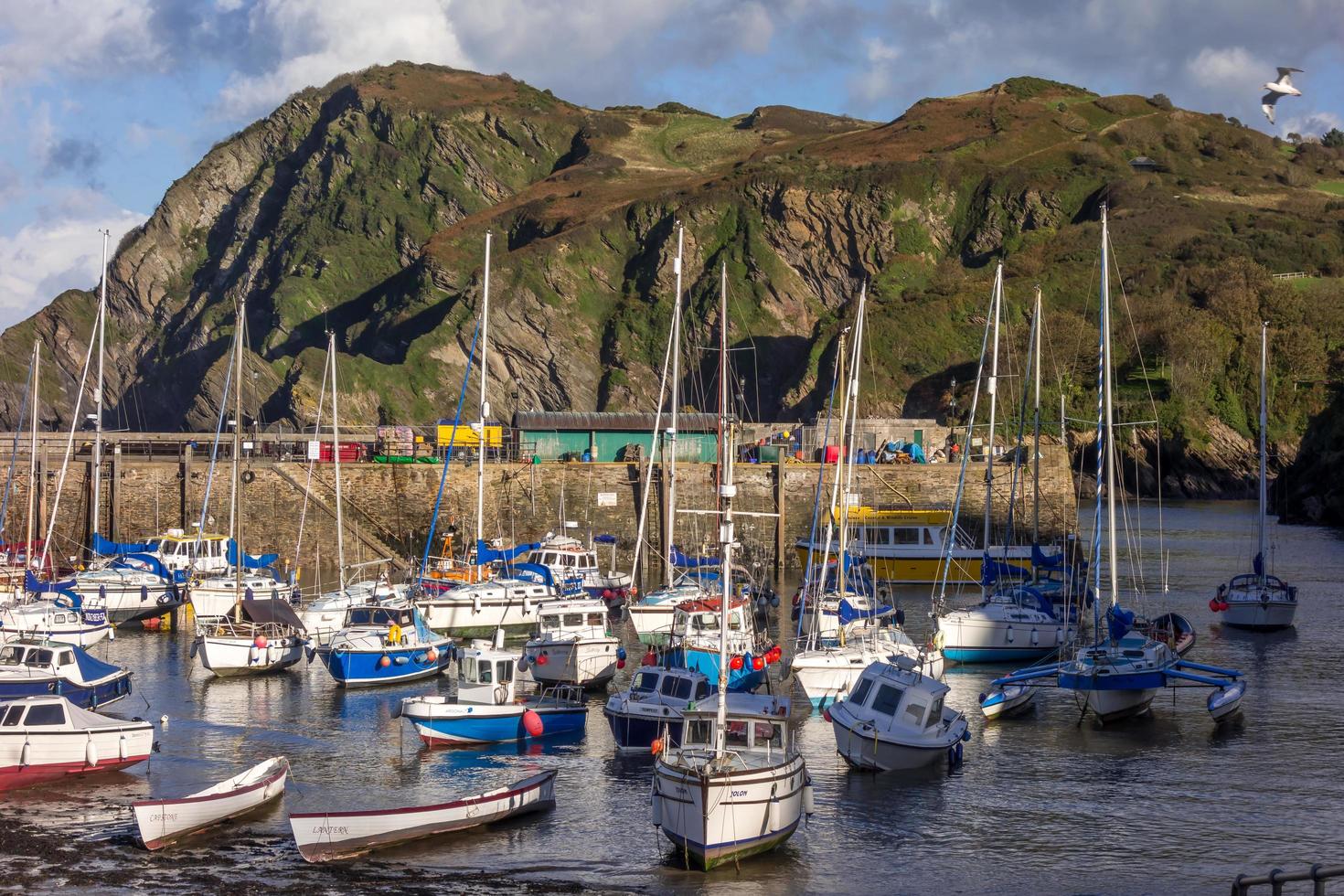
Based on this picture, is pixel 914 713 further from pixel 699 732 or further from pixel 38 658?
pixel 38 658

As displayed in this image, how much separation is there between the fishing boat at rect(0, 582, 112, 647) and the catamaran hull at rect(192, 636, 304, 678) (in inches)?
136

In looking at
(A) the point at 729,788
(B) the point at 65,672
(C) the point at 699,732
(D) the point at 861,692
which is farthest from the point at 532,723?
(B) the point at 65,672

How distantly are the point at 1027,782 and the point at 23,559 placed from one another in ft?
138

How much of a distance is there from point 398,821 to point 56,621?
71.8 feet

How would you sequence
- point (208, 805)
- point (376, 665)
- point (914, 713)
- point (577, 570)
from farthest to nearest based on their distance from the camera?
point (577, 570) → point (376, 665) → point (914, 713) → point (208, 805)

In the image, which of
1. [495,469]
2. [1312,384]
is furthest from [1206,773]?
[1312,384]

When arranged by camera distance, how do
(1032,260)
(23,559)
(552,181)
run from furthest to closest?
1. (552,181)
2. (1032,260)
3. (23,559)

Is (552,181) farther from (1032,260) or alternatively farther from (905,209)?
(1032,260)

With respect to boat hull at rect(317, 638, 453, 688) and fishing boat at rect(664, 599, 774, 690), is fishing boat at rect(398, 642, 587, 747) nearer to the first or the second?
fishing boat at rect(664, 599, 774, 690)

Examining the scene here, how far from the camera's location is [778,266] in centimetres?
15362

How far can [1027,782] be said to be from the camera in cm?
2852

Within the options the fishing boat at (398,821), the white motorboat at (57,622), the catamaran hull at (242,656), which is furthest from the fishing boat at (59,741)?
the catamaran hull at (242,656)

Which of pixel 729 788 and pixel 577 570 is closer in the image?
pixel 729 788

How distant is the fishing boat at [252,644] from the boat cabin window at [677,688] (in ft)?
48.9
